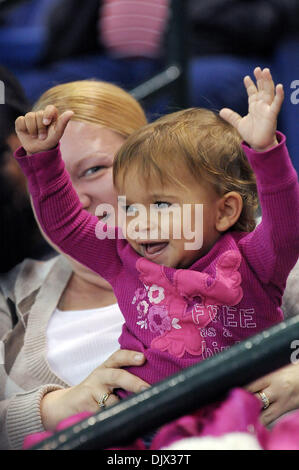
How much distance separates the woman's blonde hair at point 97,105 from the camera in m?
0.84

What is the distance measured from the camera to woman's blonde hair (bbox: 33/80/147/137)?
0.84 m

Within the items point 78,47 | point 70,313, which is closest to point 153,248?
point 70,313

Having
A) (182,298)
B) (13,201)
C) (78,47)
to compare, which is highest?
(182,298)

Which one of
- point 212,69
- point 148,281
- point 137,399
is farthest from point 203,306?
point 212,69

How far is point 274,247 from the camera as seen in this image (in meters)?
0.61

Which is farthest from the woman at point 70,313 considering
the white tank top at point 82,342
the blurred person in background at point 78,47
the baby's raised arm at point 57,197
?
the blurred person in background at point 78,47

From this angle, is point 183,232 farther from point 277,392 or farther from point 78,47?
point 78,47

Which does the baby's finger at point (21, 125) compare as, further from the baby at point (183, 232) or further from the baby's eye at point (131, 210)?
the baby's eye at point (131, 210)

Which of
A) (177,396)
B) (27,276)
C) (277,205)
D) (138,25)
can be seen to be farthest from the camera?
(138,25)

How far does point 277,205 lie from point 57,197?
0.23 metres

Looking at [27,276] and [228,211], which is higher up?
[228,211]

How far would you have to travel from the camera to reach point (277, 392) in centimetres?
66

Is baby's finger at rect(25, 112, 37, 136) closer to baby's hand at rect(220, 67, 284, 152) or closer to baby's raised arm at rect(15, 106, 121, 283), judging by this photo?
baby's raised arm at rect(15, 106, 121, 283)
